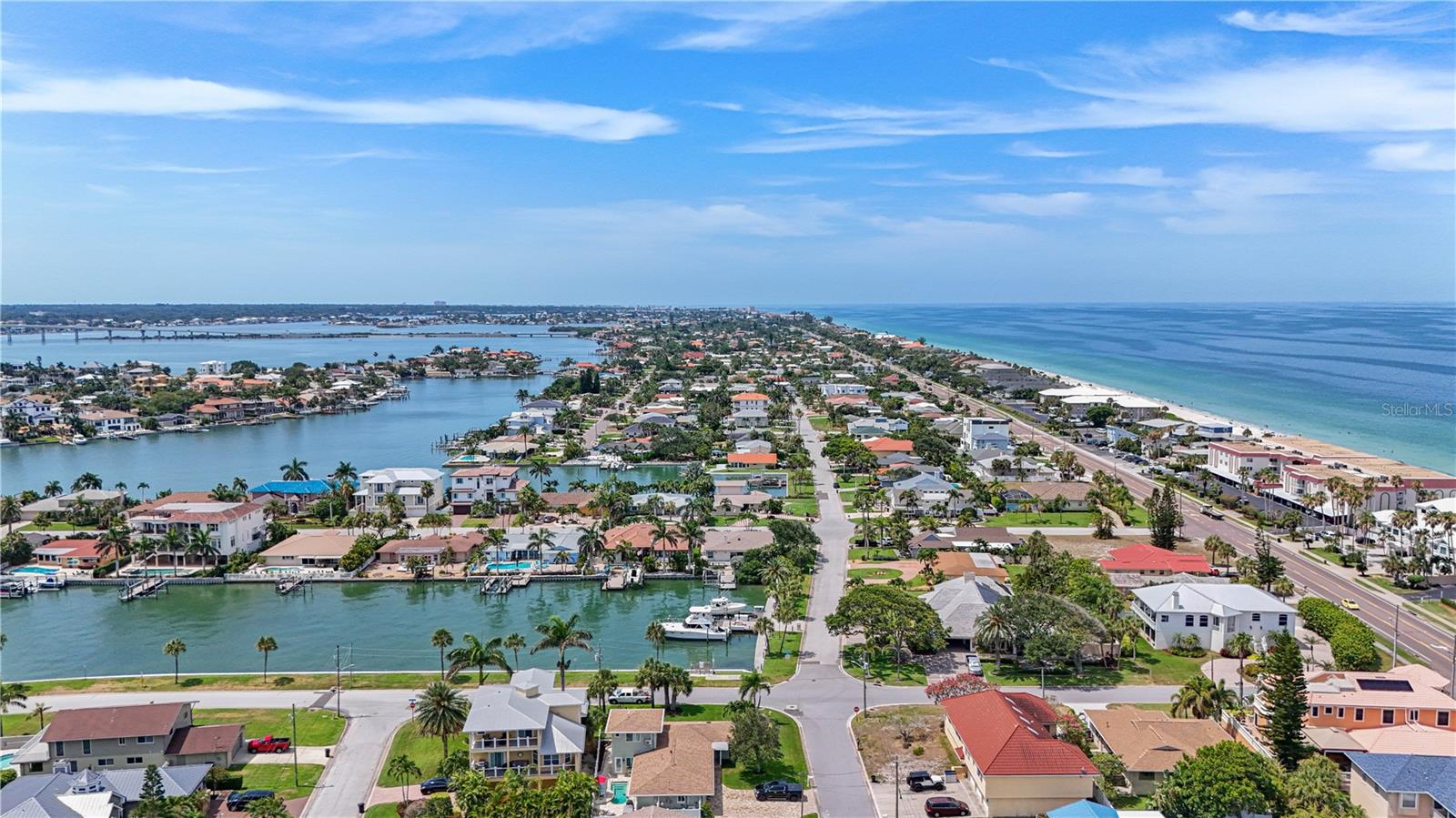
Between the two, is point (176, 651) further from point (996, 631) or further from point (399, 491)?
point (996, 631)

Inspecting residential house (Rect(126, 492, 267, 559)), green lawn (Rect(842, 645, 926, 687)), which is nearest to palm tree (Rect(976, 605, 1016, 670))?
green lawn (Rect(842, 645, 926, 687))

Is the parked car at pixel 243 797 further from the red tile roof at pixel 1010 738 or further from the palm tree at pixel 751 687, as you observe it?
the red tile roof at pixel 1010 738

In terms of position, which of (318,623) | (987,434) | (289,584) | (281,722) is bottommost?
(318,623)

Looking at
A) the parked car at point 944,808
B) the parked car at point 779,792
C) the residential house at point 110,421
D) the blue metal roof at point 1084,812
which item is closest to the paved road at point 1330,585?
the blue metal roof at point 1084,812

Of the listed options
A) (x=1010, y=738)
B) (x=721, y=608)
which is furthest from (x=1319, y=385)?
(x=1010, y=738)

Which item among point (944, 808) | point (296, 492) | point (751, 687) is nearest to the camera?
point (944, 808)

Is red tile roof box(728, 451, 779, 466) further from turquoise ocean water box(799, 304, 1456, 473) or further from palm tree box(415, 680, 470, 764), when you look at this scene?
turquoise ocean water box(799, 304, 1456, 473)

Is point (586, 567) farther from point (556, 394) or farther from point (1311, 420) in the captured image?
point (1311, 420)
